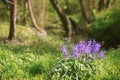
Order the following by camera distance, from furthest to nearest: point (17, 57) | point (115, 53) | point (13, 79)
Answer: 1. point (115, 53)
2. point (17, 57)
3. point (13, 79)

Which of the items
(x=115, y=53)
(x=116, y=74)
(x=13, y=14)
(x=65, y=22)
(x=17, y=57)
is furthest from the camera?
(x=65, y=22)

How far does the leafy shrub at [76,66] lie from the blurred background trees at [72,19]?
5.33 meters

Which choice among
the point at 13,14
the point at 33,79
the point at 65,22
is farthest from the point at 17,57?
the point at 65,22

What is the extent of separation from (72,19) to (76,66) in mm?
12758

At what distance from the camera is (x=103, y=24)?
46.0 ft

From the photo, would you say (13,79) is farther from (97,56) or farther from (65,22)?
(65,22)

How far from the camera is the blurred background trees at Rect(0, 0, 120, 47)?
1383cm

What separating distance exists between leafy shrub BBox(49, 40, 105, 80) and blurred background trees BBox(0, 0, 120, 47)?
17.5ft

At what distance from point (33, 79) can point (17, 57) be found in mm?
1022

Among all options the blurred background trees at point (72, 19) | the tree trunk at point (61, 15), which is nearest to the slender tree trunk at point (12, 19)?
the blurred background trees at point (72, 19)

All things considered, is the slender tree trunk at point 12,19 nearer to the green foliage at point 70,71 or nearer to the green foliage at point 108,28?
the green foliage at point 108,28

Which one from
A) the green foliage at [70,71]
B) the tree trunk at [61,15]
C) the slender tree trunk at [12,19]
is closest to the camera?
the green foliage at [70,71]

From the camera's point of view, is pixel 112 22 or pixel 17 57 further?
pixel 112 22

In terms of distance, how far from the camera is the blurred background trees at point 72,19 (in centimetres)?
1383
